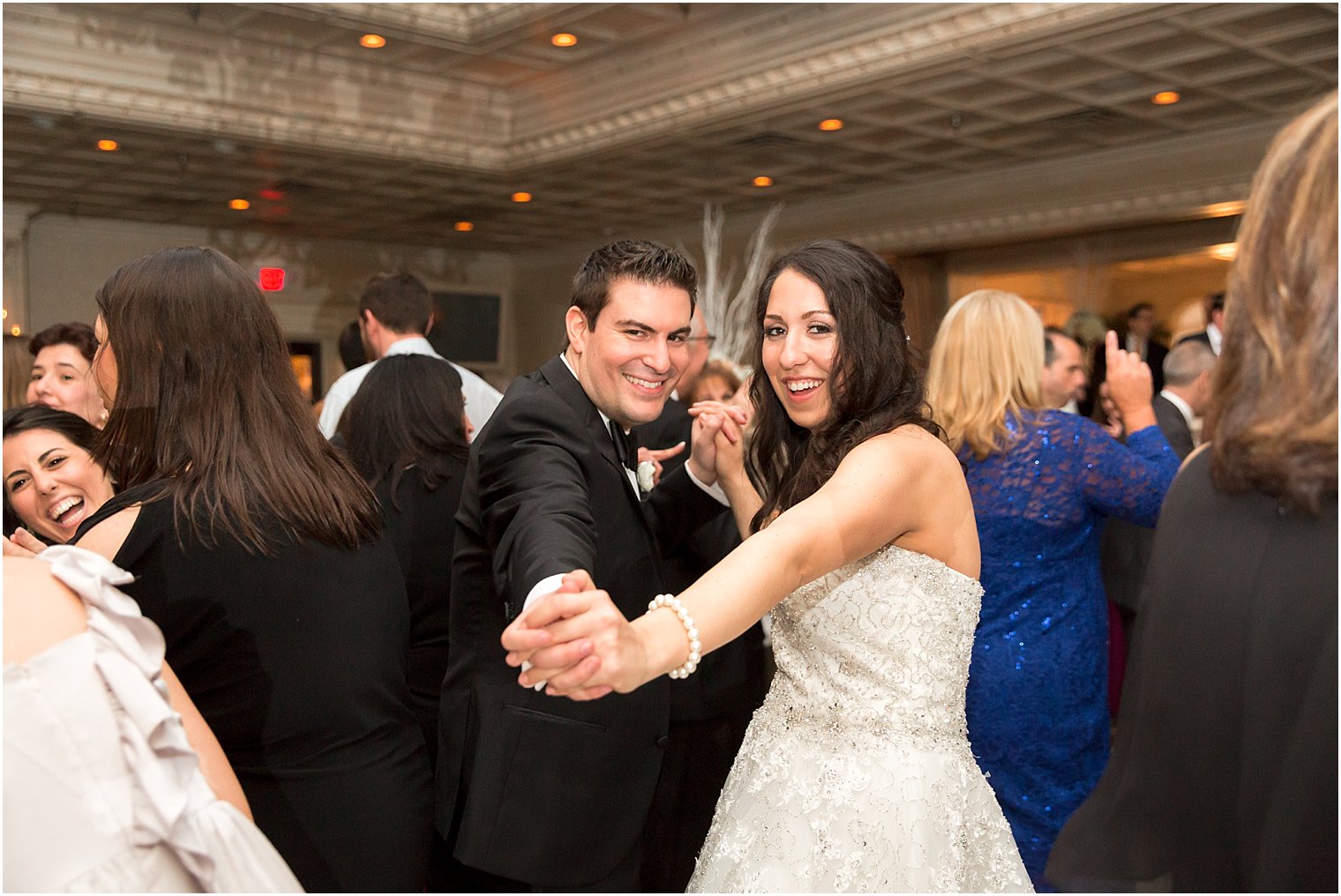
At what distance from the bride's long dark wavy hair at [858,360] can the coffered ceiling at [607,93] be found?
510cm

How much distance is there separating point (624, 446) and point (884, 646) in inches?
27.2

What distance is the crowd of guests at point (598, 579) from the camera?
1.10 meters

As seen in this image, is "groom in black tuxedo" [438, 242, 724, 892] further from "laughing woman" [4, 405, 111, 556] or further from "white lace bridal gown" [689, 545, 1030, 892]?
"laughing woman" [4, 405, 111, 556]

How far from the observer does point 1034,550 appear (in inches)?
119

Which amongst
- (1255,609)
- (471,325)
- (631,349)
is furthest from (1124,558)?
(471,325)

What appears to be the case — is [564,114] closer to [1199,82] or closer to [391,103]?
[391,103]

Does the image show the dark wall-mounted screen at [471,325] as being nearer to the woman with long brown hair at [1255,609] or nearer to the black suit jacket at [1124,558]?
the black suit jacket at [1124,558]

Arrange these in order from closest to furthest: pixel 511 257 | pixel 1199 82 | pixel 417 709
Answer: pixel 417 709 → pixel 1199 82 → pixel 511 257

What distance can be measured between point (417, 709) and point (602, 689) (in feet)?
5.54

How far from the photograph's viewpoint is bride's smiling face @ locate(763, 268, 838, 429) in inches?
80.2

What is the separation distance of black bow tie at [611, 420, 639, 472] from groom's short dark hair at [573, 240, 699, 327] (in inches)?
8.5

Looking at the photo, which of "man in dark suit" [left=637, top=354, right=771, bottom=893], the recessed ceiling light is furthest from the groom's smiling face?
the recessed ceiling light

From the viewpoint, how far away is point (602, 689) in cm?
141

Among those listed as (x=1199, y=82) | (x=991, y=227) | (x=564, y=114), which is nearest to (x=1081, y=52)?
(x=1199, y=82)
